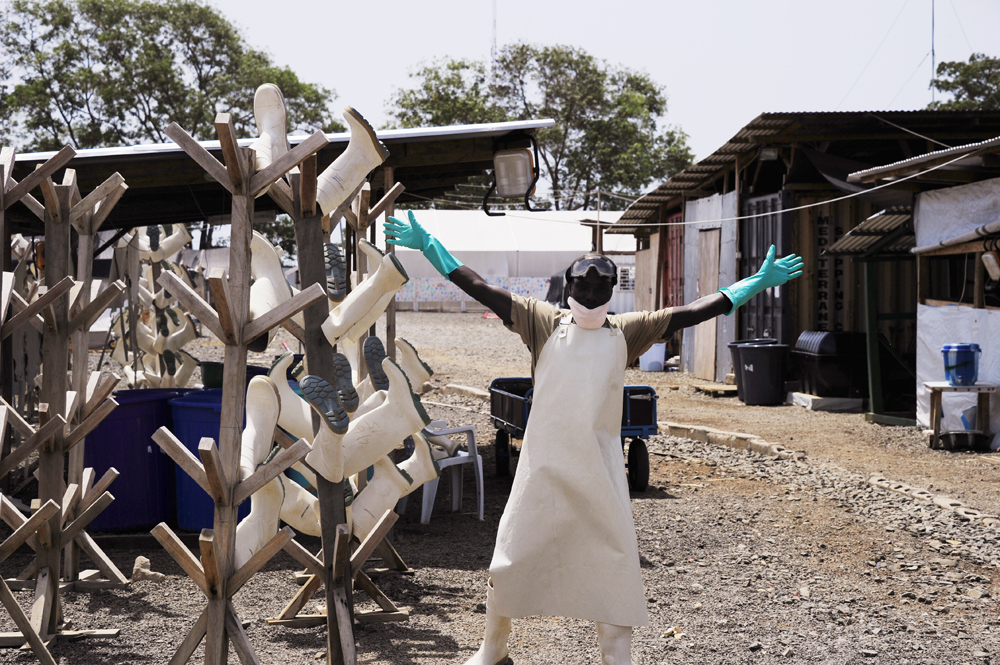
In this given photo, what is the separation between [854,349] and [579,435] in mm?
9915

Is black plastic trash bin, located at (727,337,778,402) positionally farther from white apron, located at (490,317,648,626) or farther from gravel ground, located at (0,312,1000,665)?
white apron, located at (490,317,648,626)

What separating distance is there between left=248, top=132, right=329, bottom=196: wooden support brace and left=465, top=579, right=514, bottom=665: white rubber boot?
5.97 feet

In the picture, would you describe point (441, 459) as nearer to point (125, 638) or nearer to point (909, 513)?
point (125, 638)

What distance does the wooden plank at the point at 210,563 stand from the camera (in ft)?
10.0

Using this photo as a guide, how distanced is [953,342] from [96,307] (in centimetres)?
866

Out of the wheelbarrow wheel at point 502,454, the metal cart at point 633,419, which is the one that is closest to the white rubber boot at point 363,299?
the metal cart at point 633,419

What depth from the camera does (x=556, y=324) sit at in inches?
148

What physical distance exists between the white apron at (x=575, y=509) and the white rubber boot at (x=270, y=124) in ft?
4.61

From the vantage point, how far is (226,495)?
3.14m

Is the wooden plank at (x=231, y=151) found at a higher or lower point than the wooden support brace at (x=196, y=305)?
higher

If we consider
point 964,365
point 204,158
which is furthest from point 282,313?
point 964,365

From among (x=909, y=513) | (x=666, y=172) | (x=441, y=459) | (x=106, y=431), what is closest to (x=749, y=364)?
(x=909, y=513)

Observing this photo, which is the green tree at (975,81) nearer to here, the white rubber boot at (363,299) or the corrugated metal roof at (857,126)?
the corrugated metal roof at (857,126)

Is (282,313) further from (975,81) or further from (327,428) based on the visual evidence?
(975,81)
